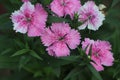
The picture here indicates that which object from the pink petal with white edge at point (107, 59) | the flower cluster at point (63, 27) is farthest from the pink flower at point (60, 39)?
the pink petal with white edge at point (107, 59)

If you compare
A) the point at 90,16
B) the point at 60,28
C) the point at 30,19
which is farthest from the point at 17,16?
the point at 90,16

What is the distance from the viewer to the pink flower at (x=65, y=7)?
3.92ft

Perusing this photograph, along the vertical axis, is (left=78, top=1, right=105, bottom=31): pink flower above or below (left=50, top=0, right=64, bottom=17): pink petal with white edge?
below

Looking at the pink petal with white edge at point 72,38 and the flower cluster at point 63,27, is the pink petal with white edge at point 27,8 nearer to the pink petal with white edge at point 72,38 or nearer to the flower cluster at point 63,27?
the flower cluster at point 63,27

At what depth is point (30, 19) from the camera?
117 centimetres

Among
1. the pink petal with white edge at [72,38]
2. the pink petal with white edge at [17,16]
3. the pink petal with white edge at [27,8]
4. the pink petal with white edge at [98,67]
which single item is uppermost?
the pink petal with white edge at [27,8]

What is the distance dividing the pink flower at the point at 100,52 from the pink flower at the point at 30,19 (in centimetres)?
16

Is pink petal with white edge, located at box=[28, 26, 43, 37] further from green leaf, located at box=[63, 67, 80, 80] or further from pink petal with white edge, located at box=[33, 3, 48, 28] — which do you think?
green leaf, located at box=[63, 67, 80, 80]

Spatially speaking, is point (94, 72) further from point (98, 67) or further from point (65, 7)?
point (65, 7)

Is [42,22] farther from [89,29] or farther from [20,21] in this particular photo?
[89,29]

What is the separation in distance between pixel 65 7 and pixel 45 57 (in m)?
0.18

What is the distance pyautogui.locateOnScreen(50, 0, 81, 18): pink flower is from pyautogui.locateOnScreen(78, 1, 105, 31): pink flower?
0.02 meters

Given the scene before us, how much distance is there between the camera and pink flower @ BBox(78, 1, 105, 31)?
3.95 feet

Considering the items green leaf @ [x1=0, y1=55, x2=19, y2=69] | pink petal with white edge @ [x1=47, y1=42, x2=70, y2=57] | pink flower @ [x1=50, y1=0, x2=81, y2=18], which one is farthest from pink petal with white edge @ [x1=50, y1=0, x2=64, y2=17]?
green leaf @ [x1=0, y1=55, x2=19, y2=69]
